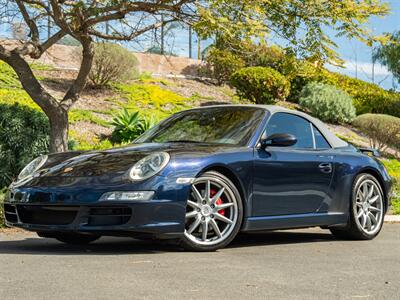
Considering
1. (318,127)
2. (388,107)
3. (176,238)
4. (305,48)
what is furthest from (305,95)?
(176,238)

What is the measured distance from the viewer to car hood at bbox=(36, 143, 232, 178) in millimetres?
6457

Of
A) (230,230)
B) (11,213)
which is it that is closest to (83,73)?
(11,213)

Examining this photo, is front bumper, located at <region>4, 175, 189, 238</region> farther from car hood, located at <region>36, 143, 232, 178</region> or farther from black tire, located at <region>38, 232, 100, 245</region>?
black tire, located at <region>38, 232, 100, 245</region>

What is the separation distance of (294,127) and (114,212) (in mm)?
2563

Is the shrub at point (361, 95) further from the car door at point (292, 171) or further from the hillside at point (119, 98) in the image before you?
the car door at point (292, 171)

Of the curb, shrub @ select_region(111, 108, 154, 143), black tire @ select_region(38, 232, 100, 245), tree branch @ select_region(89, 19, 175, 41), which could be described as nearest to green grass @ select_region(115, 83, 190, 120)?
shrub @ select_region(111, 108, 154, 143)

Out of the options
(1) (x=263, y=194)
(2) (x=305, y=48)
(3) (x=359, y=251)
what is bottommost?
(3) (x=359, y=251)

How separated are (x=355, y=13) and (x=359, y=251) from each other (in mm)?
4086

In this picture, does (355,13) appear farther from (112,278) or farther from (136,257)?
(112,278)

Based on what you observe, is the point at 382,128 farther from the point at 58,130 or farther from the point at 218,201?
the point at 218,201

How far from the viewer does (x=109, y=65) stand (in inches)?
821

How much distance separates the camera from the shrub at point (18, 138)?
11459 millimetres

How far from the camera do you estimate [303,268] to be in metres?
5.93

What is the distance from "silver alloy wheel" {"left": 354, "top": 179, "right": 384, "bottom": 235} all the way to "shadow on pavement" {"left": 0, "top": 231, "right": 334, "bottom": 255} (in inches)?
16.9
